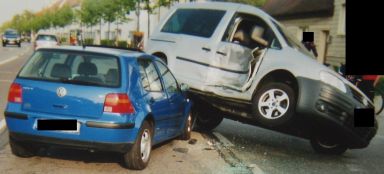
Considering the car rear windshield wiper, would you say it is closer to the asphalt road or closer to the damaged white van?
the asphalt road

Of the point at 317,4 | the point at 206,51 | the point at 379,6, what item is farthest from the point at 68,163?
the point at 317,4

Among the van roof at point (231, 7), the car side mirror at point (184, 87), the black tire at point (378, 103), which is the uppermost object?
the van roof at point (231, 7)

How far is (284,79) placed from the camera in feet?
26.4

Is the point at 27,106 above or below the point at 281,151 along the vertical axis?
above

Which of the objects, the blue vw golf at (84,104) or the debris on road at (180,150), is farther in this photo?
the debris on road at (180,150)

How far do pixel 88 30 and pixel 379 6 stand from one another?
80.2 m

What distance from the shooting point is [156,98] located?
22.3 feet

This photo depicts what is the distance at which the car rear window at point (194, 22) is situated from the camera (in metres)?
8.64

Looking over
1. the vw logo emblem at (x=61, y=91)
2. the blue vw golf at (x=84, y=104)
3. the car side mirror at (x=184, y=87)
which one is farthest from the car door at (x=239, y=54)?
the vw logo emblem at (x=61, y=91)

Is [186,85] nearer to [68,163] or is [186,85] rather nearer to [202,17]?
[202,17]

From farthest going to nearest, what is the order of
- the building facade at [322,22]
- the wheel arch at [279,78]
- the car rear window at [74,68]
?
the building facade at [322,22] < the wheel arch at [279,78] < the car rear window at [74,68]

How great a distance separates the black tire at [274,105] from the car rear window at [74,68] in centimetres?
254

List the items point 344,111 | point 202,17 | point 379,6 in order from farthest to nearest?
1. point 202,17
2. point 344,111
3. point 379,6

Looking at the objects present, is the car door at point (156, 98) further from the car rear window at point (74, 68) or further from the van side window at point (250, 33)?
the van side window at point (250, 33)
